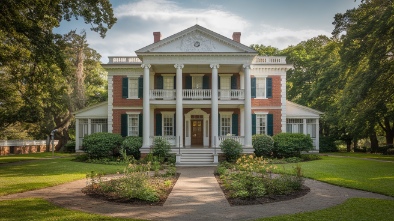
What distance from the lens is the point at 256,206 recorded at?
29.2 ft

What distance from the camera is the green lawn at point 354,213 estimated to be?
746 centimetres

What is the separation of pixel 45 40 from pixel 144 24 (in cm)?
515

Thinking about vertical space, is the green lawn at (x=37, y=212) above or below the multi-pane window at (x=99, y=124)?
below

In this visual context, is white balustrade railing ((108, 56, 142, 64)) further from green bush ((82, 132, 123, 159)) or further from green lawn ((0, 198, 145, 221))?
green lawn ((0, 198, 145, 221))

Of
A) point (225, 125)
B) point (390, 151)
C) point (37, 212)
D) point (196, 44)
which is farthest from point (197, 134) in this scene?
point (37, 212)

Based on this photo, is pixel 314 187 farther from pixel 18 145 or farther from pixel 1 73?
pixel 18 145

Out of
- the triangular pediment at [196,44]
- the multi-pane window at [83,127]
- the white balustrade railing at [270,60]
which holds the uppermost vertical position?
the triangular pediment at [196,44]

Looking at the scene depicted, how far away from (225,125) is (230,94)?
3.00 metres

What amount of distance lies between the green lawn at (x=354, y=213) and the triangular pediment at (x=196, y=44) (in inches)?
619

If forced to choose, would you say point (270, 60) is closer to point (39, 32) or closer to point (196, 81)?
point (196, 81)

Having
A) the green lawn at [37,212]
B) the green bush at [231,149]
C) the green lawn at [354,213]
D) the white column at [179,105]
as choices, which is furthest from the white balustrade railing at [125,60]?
the green lawn at [354,213]

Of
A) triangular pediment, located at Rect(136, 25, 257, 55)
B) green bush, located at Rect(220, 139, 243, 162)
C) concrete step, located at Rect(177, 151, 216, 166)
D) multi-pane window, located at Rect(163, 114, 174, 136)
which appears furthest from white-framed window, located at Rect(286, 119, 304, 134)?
multi-pane window, located at Rect(163, 114, 174, 136)

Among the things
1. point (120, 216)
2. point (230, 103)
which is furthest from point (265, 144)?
point (120, 216)

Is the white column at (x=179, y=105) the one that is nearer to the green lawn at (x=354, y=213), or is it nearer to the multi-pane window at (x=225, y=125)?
the multi-pane window at (x=225, y=125)
